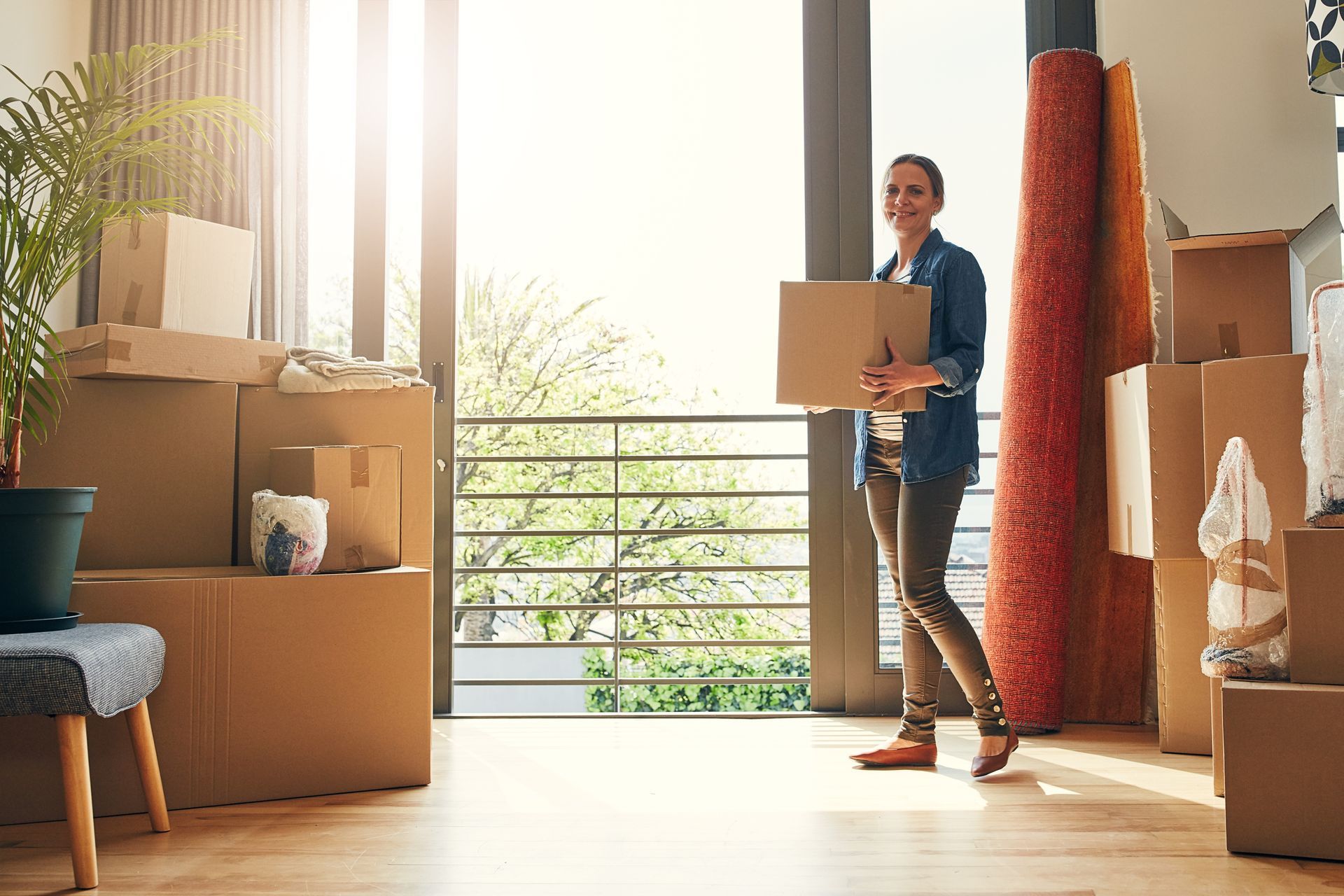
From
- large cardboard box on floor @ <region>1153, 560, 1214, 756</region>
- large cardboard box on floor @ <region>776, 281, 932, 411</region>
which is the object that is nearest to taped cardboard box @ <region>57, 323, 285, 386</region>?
large cardboard box on floor @ <region>776, 281, 932, 411</region>

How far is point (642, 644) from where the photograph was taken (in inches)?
108

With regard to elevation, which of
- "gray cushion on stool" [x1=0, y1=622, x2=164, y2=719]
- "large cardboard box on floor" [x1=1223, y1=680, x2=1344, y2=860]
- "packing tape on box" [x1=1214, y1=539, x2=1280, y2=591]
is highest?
"packing tape on box" [x1=1214, y1=539, x2=1280, y2=591]

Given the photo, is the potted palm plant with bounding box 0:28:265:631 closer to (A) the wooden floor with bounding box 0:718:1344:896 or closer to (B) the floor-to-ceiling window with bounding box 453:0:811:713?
(A) the wooden floor with bounding box 0:718:1344:896

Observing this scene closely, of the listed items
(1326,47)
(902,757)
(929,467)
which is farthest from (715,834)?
(1326,47)

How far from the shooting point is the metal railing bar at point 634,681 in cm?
270

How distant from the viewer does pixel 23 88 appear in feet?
7.95

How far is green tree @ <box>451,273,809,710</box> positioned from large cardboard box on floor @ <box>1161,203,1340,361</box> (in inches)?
45.0

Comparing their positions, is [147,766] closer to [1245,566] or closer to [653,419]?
[653,419]

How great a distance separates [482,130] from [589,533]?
121 cm

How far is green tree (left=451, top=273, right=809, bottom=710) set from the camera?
2.79 m

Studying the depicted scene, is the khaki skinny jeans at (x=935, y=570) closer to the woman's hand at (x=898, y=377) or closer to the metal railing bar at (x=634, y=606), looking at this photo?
the woman's hand at (x=898, y=377)

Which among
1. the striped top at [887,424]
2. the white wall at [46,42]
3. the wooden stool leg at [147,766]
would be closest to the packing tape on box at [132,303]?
the white wall at [46,42]

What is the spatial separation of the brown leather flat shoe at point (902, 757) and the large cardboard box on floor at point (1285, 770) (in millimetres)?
642

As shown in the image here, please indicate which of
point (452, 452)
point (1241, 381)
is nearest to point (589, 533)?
point (452, 452)
